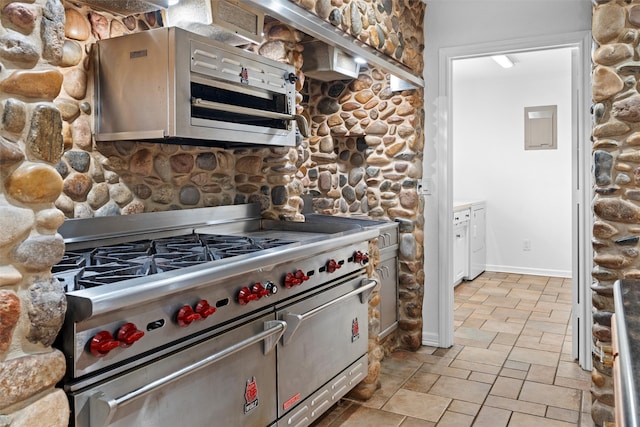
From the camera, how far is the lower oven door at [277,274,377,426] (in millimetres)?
2170

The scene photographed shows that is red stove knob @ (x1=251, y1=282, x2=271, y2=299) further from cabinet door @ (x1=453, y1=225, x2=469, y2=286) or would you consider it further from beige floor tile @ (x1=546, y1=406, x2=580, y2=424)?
cabinet door @ (x1=453, y1=225, x2=469, y2=286)

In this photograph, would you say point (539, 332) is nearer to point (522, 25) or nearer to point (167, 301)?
point (522, 25)

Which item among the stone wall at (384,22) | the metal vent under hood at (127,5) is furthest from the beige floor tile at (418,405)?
the metal vent under hood at (127,5)

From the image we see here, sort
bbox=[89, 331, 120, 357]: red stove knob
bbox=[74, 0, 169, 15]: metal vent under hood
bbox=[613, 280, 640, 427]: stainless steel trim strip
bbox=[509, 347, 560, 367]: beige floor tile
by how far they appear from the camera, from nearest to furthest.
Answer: bbox=[613, 280, 640, 427]: stainless steel trim strip < bbox=[89, 331, 120, 357]: red stove knob < bbox=[74, 0, 169, 15]: metal vent under hood < bbox=[509, 347, 560, 367]: beige floor tile

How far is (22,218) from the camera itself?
3.85 ft

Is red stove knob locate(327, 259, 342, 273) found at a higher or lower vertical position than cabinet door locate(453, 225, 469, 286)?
higher

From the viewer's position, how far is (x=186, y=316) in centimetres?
157

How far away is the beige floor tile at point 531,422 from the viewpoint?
2.66 m

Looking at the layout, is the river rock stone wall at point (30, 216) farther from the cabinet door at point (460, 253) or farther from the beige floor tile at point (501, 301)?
the cabinet door at point (460, 253)

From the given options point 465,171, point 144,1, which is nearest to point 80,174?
point 144,1

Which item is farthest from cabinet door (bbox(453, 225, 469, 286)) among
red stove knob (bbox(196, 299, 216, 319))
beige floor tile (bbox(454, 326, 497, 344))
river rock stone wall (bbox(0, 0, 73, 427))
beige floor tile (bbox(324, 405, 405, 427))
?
river rock stone wall (bbox(0, 0, 73, 427))

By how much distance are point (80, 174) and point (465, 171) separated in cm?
559

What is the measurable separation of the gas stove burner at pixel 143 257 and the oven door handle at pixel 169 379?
304 millimetres

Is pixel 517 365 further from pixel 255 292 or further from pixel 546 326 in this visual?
pixel 255 292
